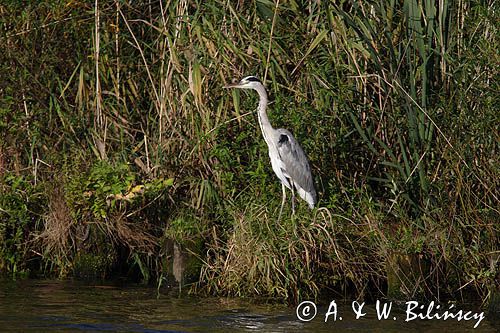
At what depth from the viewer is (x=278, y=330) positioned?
7219mm

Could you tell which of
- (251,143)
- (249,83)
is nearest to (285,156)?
(249,83)

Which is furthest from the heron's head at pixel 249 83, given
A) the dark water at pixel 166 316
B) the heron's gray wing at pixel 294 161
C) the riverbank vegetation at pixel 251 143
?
the dark water at pixel 166 316

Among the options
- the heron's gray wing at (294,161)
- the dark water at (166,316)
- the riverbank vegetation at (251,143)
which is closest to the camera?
the dark water at (166,316)

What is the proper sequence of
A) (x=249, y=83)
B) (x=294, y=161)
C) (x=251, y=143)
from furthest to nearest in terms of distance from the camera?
(x=251, y=143) → (x=249, y=83) → (x=294, y=161)

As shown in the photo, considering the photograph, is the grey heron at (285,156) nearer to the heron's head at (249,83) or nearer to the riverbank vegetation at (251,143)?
the heron's head at (249,83)

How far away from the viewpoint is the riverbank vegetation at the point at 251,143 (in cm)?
805

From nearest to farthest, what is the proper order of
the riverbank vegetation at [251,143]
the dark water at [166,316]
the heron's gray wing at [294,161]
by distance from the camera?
the dark water at [166,316], the riverbank vegetation at [251,143], the heron's gray wing at [294,161]

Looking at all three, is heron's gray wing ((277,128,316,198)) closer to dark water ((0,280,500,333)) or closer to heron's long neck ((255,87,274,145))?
heron's long neck ((255,87,274,145))

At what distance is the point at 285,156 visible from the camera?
28.2 ft

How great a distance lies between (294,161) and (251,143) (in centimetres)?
86

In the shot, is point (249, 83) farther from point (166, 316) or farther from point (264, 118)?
point (166, 316)

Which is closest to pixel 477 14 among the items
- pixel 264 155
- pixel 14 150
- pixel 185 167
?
pixel 264 155

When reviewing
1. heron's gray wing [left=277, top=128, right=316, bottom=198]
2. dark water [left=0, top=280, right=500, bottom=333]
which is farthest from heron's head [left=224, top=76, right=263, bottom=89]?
dark water [left=0, top=280, right=500, bottom=333]

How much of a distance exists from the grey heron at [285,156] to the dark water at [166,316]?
1.02m
